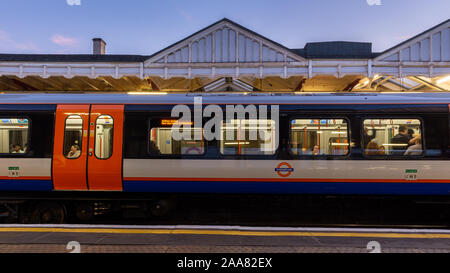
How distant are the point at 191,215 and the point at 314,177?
2.95 meters

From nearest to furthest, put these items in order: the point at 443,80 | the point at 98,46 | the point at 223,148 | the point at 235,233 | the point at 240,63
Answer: the point at 235,233 → the point at 223,148 → the point at 240,63 → the point at 443,80 → the point at 98,46

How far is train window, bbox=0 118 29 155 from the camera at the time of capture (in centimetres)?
602

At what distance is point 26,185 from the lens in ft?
19.6

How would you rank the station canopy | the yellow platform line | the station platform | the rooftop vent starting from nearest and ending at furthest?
the station platform < the yellow platform line < the station canopy < the rooftop vent

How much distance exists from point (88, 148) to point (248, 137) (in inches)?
125

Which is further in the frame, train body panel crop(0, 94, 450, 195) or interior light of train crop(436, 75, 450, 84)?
interior light of train crop(436, 75, 450, 84)

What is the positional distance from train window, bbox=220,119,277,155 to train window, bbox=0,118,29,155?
3936mm

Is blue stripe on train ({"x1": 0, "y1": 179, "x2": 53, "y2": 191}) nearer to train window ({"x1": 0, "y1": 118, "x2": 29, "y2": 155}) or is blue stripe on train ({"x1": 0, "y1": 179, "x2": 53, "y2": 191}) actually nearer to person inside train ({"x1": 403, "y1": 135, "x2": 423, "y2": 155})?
train window ({"x1": 0, "y1": 118, "x2": 29, "y2": 155})

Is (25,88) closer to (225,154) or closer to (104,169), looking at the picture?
(104,169)

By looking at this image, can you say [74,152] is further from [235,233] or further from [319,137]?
[319,137]

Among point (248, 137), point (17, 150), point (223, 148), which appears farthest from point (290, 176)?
point (17, 150)

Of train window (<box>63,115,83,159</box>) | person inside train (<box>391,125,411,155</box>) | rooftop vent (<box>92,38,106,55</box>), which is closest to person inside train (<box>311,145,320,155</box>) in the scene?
A: person inside train (<box>391,125,411,155</box>)

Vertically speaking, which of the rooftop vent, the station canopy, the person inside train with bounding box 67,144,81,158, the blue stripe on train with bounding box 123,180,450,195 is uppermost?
the rooftop vent
